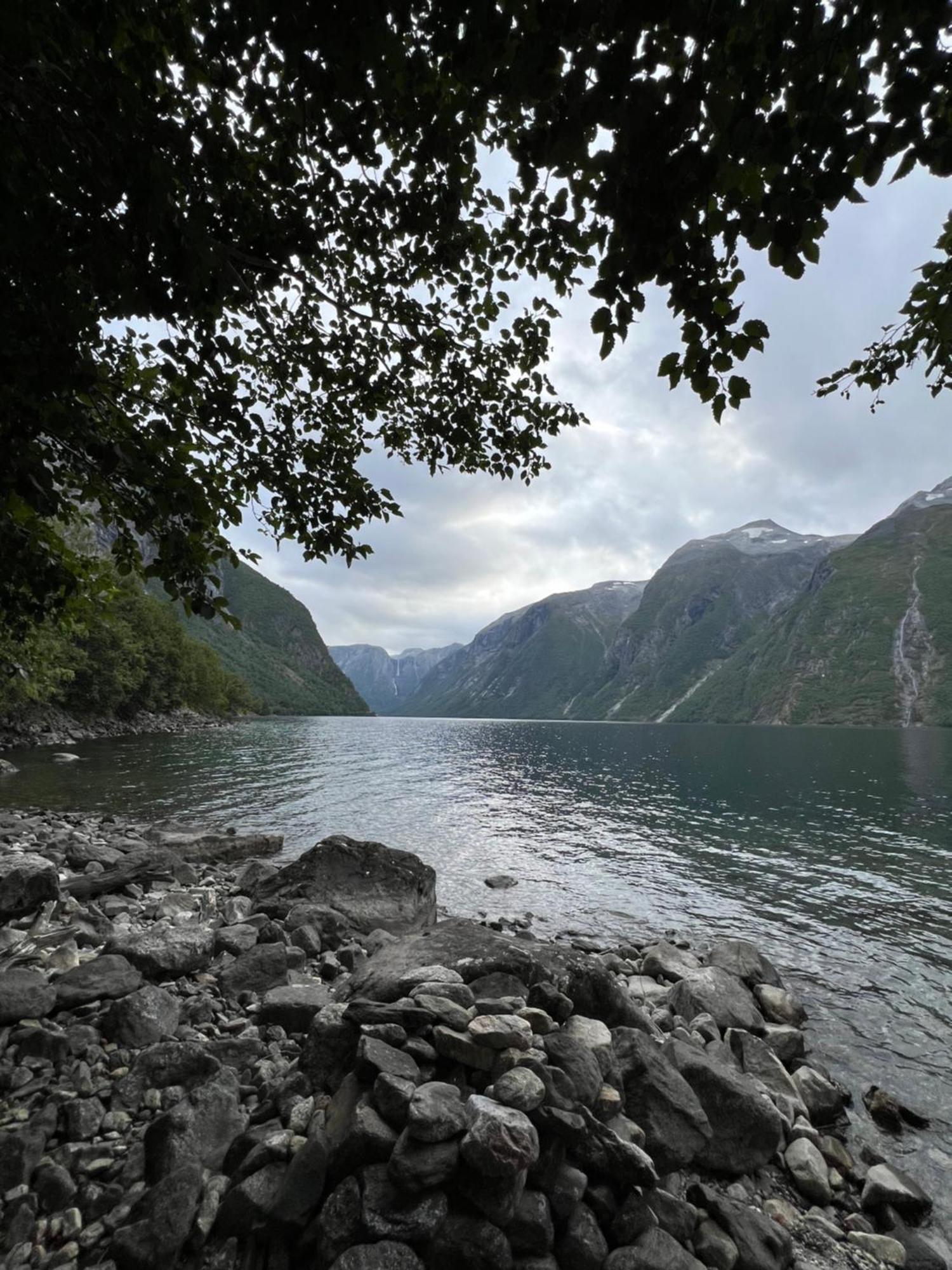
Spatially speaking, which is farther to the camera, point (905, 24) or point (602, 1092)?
point (602, 1092)

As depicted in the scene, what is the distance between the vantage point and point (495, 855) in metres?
26.2

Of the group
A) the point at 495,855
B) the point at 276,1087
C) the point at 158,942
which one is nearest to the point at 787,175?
the point at 276,1087

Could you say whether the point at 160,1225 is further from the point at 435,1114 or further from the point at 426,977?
the point at 426,977

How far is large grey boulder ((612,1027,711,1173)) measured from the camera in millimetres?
6055

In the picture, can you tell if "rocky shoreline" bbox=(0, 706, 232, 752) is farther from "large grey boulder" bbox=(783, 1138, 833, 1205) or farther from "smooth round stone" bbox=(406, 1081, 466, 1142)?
"large grey boulder" bbox=(783, 1138, 833, 1205)

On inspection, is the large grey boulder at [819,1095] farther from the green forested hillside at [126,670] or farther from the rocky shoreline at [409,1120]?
the green forested hillside at [126,670]

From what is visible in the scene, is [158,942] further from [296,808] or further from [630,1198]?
[296,808]

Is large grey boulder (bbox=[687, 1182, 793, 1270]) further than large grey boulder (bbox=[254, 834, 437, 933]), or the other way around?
large grey boulder (bbox=[254, 834, 437, 933])

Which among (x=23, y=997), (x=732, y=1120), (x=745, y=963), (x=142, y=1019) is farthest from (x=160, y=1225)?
(x=745, y=963)

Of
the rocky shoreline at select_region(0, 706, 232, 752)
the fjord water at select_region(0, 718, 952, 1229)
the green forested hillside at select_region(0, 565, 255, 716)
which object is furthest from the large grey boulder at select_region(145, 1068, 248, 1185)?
the rocky shoreline at select_region(0, 706, 232, 752)

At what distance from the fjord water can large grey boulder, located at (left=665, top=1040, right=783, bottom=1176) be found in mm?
2452

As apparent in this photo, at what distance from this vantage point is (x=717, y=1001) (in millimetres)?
10781

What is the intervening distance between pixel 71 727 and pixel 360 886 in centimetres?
6772

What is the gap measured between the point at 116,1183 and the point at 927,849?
3448 centimetres
